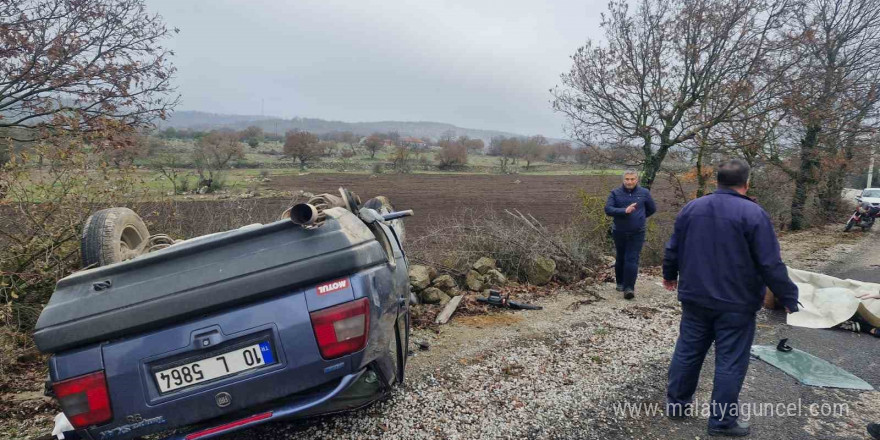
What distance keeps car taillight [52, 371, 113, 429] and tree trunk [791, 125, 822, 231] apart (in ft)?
61.0

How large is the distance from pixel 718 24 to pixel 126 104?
13296mm

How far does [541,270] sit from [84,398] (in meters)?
6.07

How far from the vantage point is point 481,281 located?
663cm

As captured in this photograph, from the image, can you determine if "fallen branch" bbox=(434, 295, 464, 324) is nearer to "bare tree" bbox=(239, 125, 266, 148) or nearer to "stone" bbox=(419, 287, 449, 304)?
"stone" bbox=(419, 287, 449, 304)

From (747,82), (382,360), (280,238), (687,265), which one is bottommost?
(382,360)

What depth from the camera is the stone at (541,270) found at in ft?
23.2

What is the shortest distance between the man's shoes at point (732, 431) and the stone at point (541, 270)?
4168 mm

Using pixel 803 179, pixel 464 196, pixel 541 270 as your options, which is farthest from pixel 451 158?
pixel 541 270

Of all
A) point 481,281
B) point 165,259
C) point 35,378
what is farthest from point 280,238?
point 481,281

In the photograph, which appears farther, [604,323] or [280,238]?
[604,323]

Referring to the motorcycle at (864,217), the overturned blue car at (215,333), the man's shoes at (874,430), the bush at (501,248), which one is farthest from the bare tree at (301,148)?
the man's shoes at (874,430)

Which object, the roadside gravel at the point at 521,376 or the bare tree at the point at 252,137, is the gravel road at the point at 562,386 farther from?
the bare tree at the point at 252,137

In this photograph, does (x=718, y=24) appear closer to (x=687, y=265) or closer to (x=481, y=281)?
(x=481, y=281)

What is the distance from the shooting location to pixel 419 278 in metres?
5.82
